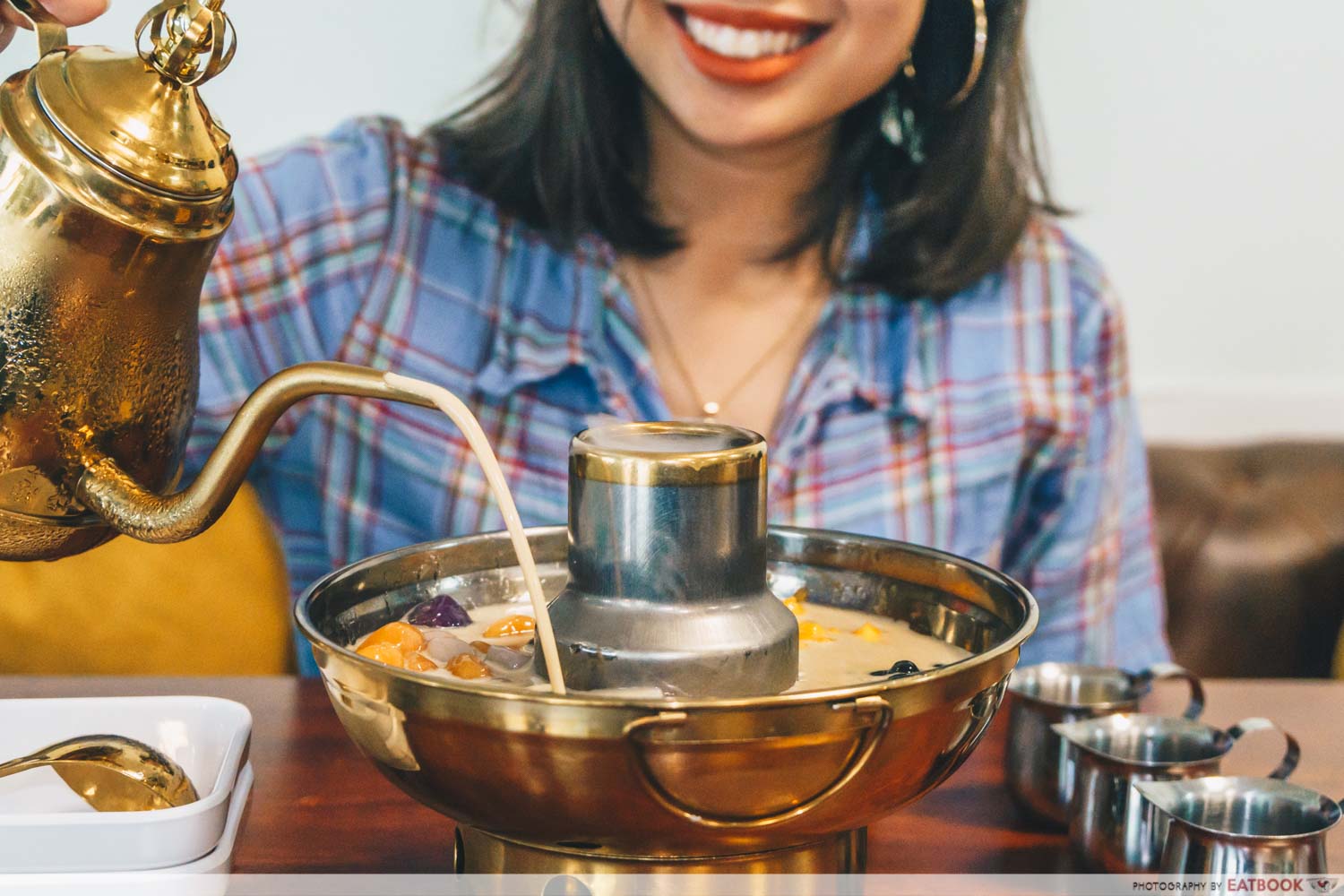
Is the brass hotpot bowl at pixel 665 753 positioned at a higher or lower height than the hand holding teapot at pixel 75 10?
lower

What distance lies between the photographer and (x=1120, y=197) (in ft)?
8.18

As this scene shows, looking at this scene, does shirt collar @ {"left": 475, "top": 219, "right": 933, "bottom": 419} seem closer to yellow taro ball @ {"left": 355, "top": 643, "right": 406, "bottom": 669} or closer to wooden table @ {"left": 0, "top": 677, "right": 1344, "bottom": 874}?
wooden table @ {"left": 0, "top": 677, "right": 1344, "bottom": 874}

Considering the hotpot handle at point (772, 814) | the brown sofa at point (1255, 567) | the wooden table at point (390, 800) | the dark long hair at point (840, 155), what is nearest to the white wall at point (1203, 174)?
the brown sofa at point (1255, 567)

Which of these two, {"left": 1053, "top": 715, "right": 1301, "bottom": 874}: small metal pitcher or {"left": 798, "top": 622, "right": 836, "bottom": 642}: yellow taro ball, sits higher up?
{"left": 798, "top": 622, "right": 836, "bottom": 642}: yellow taro ball

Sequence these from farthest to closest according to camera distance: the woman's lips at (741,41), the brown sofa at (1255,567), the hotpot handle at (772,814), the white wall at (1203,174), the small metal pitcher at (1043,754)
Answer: the white wall at (1203,174) → the brown sofa at (1255,567) → the woman's lips at (741,41) → the small metal pitcher at (1043,754) → the hotpot handle at (772,814)

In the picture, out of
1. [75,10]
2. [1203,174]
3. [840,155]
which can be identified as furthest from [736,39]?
[1203,174]

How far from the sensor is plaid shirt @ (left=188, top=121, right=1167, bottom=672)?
1734mm

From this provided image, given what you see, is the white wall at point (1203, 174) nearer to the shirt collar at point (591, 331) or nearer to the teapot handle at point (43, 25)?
the shirt collar at point (591, 331)

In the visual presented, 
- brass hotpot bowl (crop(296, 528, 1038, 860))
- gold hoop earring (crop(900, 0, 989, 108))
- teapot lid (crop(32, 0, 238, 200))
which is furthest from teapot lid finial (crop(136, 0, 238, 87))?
gold hoop earring (crop(900, 0, 989, 108))

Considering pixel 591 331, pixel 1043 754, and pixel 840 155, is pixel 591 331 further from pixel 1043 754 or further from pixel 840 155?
pixel 1043 754

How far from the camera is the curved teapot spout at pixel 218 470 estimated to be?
712 mm

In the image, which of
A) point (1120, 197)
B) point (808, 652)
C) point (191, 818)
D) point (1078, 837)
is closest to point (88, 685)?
point (191, 818)

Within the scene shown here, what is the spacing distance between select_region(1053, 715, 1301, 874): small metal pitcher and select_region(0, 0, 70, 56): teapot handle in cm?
81

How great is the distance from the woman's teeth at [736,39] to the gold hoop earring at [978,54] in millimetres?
308
